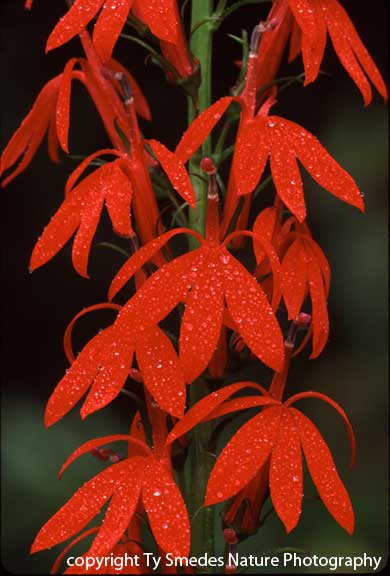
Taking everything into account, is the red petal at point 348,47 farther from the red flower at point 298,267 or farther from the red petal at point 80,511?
the red petal at point 80,511

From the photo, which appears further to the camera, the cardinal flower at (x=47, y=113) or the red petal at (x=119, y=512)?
the cardinal flower at (x=47, y=113)

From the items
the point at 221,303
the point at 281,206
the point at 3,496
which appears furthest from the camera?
the point at 3,496

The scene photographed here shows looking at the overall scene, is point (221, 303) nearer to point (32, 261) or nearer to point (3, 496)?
point (32, 261)

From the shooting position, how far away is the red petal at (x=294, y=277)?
914 mm

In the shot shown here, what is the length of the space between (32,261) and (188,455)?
284 mm

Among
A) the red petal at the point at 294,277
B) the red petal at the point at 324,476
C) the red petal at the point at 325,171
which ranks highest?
the red petal at the point at 325,171

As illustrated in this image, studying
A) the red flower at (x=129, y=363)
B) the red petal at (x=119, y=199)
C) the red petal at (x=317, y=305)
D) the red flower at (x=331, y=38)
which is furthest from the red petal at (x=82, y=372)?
the red flower at (x=331, y=38)

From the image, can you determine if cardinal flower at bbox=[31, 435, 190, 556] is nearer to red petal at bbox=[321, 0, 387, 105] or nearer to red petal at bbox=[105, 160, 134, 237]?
red petal at bbox=[105, 160, 134, 237]

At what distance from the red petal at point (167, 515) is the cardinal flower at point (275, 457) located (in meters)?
0.03

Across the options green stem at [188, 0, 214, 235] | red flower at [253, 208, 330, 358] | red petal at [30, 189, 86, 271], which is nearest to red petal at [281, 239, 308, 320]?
red flower at [253, 208, 330, 358]

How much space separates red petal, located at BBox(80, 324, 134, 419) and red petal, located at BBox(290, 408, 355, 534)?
18 centimetres

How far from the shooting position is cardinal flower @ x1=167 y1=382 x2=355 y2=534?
843mm

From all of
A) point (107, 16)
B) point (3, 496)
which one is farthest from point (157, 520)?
point (3, 496)

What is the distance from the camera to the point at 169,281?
2.69 ft
